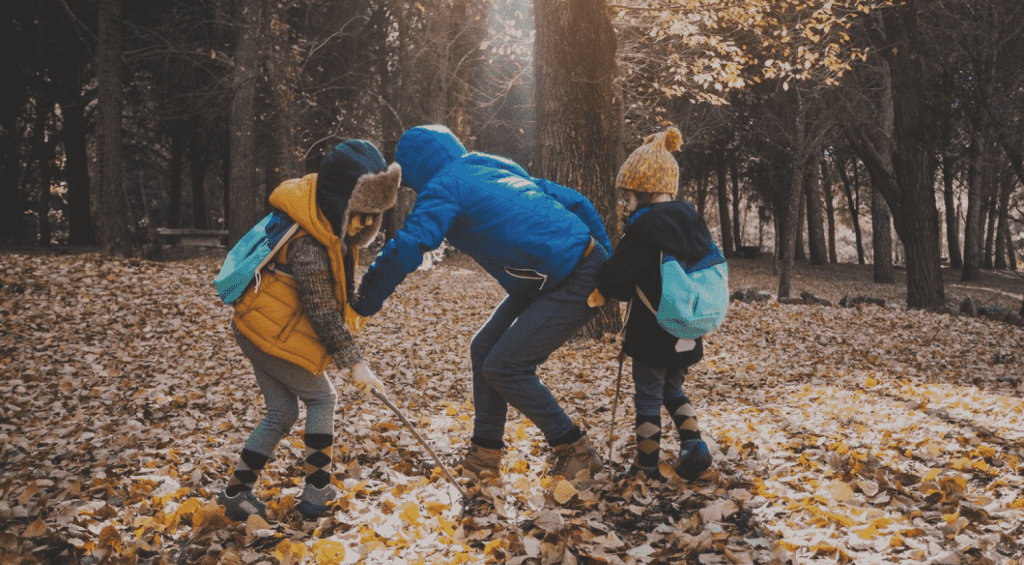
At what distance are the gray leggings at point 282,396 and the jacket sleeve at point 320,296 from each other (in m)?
0.21

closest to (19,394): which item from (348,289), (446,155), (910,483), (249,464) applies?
(249,464)

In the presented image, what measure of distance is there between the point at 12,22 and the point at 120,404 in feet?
56.7

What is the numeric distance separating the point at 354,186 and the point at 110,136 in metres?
10.8

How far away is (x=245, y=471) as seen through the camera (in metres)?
3.17

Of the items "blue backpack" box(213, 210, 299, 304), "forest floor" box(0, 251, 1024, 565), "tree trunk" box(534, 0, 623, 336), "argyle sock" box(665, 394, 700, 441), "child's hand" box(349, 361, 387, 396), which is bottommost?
"forest floor" box(0, 251, 1024, 565)

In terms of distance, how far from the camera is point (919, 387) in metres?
6.00

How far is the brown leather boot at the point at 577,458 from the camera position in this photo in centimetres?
362

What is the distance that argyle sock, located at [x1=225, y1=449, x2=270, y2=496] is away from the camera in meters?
3.16

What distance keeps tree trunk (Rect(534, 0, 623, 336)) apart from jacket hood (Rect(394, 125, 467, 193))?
4161 mm

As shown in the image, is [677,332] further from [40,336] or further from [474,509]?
[40,336]

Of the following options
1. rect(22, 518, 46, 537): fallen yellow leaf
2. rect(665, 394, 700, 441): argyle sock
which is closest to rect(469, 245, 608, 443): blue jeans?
rect(665, 394, 700, 441): argyle sock

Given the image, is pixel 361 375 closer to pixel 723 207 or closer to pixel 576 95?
pixel 576 95

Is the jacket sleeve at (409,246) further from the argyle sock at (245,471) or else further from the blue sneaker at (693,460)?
the blue sneaker at (693,460)

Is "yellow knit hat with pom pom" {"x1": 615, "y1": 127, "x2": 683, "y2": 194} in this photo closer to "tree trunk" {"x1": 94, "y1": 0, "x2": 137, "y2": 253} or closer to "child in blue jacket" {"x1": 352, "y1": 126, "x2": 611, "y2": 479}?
"child in blue jacket" {"x1": 352, "y1": 126, "x2": 611, "y2": 479}
